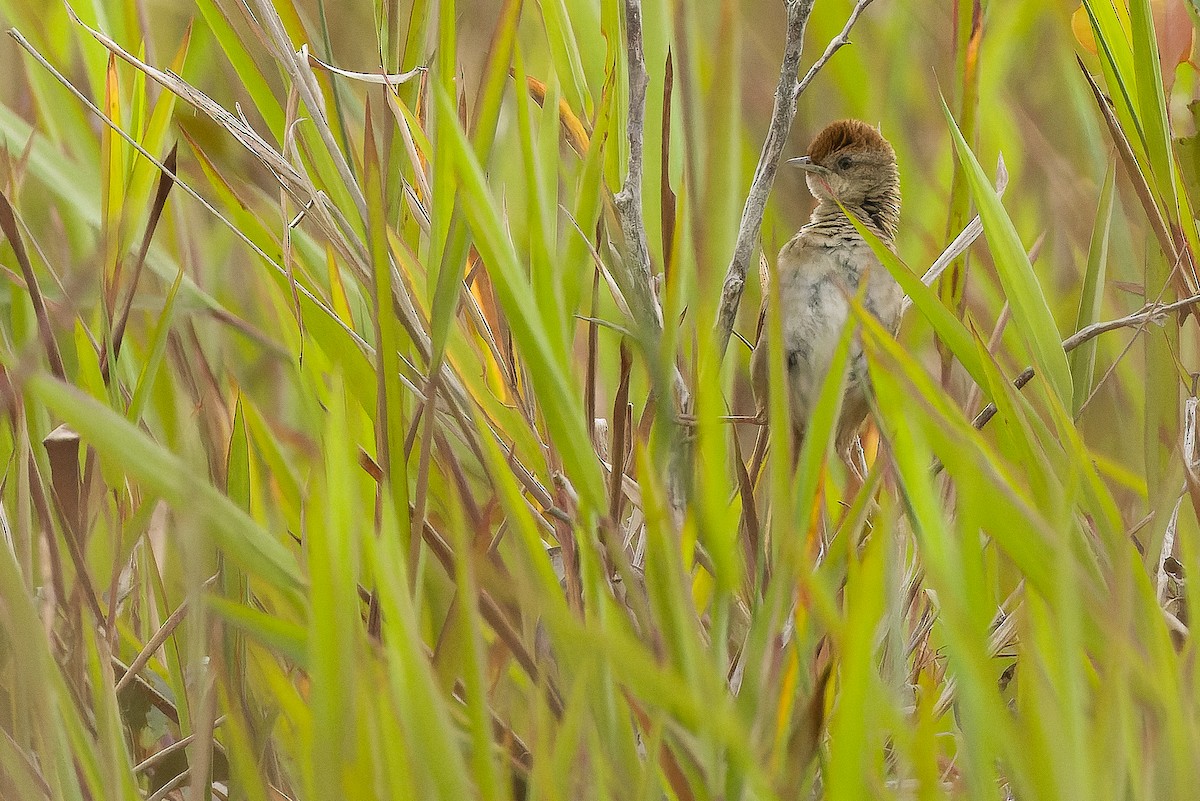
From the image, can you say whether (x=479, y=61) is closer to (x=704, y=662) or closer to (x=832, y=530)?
(x=832, y=530)

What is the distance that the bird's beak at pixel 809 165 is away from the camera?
67.9 inches

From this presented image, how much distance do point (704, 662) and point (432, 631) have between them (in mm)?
358

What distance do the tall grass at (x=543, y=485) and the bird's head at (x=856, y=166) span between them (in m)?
0.22

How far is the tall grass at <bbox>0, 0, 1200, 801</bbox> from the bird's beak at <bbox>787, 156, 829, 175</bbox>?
30cm

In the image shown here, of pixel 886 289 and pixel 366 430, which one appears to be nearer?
pixel 366 430

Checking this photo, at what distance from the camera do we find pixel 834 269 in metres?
1.62

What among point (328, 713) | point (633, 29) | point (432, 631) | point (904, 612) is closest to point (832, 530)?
point (904, 612)

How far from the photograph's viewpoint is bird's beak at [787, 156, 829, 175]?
5.65ft

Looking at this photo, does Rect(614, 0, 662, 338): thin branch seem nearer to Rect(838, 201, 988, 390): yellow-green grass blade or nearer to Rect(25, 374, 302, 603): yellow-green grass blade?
Rect(838, 201, 988, 390): yellow-green grass blade

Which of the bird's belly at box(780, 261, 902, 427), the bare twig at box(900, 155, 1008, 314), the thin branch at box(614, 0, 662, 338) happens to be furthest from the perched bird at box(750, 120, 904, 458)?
the thin branch at box(614, 0, 662, 338)

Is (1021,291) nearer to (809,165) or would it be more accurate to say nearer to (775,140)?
(775,140)

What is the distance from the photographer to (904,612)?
42.1 inches

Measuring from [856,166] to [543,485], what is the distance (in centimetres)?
91

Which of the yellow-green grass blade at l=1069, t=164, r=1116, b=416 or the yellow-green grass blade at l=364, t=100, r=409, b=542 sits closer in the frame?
the yellow-green grass blade at l=364, t=100, r=409, b=542
